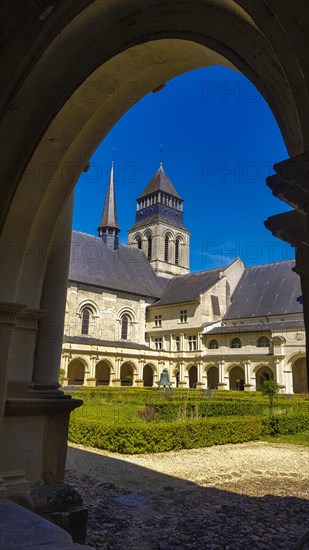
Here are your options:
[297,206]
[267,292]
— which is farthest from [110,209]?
[297,206]

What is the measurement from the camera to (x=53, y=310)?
403 centimetres

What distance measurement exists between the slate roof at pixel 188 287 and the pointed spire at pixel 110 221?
6.62 metres

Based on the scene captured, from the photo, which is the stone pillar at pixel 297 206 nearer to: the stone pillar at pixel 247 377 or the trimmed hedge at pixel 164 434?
the trimmed hedge at pixel 164 434

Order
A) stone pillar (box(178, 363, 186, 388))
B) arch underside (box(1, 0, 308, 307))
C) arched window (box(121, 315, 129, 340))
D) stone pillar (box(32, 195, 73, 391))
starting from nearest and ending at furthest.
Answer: arch underside (box(1, 0, 308, 307)) < stone pillar (box(32, 195, 73, 391)) < stone pillar (box(178, 363, 186, 388)) < arched window (box(121, 315, 129, 340))

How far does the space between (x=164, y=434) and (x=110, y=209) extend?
36394 millimetres

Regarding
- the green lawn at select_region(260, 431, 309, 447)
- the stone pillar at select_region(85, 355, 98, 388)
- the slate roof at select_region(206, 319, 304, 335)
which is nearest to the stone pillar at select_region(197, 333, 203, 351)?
the slate roof at select_region(206, 319, 304, 335)

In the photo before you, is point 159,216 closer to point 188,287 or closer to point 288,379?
point 188,287

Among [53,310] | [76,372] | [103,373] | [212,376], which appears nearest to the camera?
[53,310]

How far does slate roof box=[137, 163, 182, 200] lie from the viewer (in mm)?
49753

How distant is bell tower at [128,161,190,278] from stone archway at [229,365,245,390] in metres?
15.8

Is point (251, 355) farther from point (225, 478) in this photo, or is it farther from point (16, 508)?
point (16, 508)

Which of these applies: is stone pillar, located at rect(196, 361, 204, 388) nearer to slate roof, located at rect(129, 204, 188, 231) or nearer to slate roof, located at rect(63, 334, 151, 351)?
slate roof, located at rect(63, 334, 151, 351)

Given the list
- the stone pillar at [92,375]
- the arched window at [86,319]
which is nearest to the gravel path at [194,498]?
the stone pillar at [92,375]

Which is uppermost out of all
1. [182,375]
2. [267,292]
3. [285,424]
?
[267,292]
